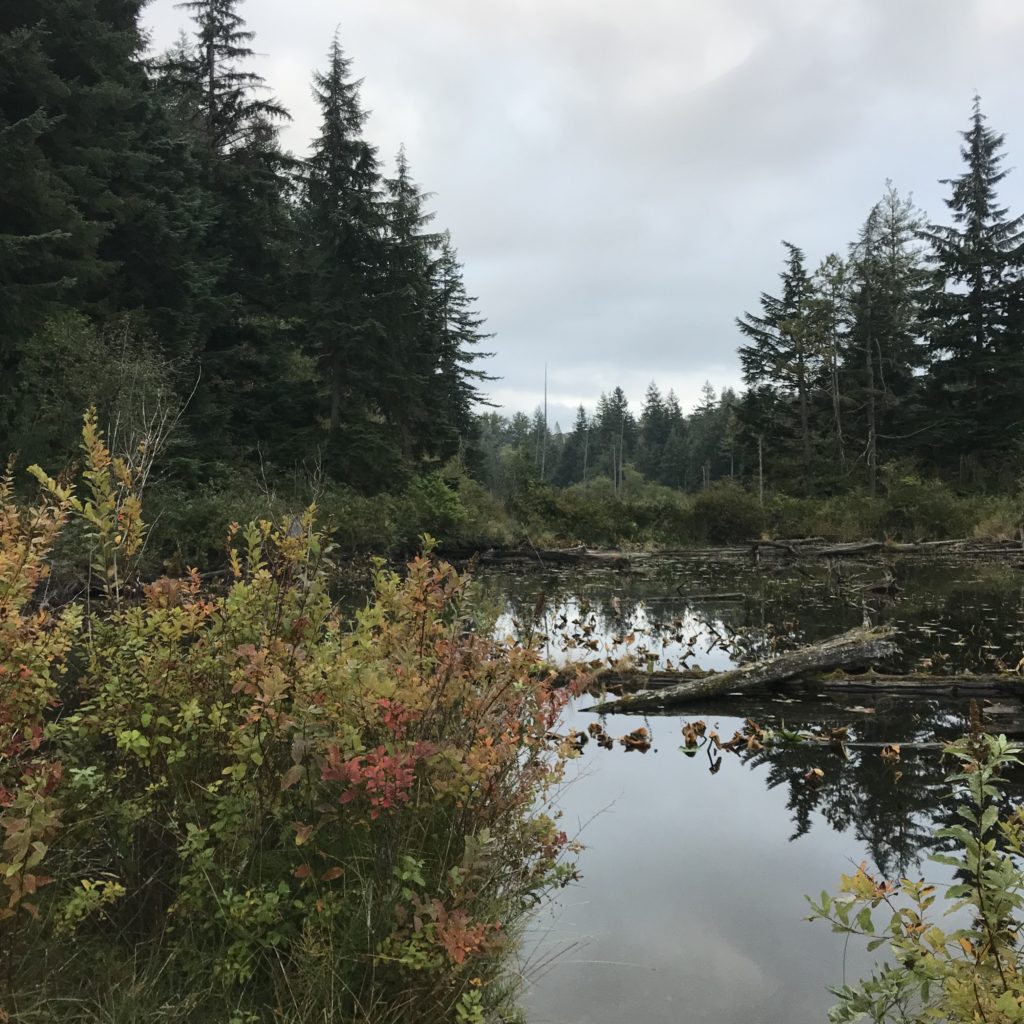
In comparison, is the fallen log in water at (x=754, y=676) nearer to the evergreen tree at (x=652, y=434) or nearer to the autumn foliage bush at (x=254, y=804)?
the autumn foliage bush at (x=254, y=804)

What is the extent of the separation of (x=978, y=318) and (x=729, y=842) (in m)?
40.7

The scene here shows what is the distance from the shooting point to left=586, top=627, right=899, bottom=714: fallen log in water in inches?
270

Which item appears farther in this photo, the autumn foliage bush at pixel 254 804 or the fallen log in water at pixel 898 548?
the fallen log in water at pixel 898 548

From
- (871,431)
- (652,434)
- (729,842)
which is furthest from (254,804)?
(652,434)

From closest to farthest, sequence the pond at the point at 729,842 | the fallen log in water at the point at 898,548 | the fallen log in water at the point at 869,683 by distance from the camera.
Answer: the pond at the point at 729,842, the fallen log in water at the point at 869,683, the fallen log in water at the point at 898,548

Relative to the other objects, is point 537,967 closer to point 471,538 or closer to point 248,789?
point 248,789

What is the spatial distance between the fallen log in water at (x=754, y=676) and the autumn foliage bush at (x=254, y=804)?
408cm

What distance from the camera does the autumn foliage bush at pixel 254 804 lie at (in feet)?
6.63

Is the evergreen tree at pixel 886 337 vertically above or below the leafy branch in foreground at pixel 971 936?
above

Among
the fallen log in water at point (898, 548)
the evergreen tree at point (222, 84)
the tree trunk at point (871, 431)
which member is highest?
the evergreen tree at point (222, 84)

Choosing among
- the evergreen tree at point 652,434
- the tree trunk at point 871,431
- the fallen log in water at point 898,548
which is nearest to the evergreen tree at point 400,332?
the fallen log in water at point 898,548

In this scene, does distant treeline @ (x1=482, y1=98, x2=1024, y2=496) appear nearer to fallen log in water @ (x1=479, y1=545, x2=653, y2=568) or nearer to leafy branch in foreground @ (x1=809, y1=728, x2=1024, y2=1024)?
fallen log in water @ (x1=479, y1=545, x2=653, y2=568)

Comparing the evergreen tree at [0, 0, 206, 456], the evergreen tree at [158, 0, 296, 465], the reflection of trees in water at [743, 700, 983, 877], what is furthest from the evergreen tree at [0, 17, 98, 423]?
the reflection of trees in water at [743, 700, 983, 877]

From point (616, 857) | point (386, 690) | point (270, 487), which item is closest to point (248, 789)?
point (386, 690)
